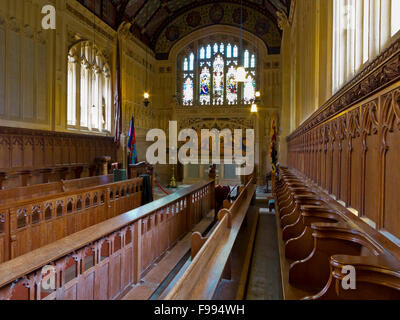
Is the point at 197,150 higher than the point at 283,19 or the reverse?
the reverse

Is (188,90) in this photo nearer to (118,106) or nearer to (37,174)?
(118,106)

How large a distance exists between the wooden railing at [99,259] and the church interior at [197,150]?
0.02 meters

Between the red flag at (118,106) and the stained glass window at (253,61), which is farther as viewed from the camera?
the stained glass window at (253,61)

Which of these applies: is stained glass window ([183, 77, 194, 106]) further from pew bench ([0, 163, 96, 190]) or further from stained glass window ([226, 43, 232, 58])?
pew bench ([0, 163, 96, 190])

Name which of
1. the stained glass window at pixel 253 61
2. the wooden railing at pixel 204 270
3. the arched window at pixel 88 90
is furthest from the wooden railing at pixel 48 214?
the stained glass window at pixel 253 61

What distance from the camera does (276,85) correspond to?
50.9 feet

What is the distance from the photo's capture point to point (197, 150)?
49.3 feet

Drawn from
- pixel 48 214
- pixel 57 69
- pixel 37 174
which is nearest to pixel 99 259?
pixel 48 214

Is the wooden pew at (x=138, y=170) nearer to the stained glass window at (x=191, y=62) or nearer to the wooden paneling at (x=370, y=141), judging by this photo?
the wooden paneling at (x=370, y=141)

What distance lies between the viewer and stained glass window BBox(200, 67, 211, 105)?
1659 centimetres

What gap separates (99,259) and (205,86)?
1523 centimetres

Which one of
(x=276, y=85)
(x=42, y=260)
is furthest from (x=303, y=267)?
(x=276, y=85)

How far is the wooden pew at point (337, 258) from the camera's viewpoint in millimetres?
1212

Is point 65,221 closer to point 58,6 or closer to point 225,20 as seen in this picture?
point 58,6
